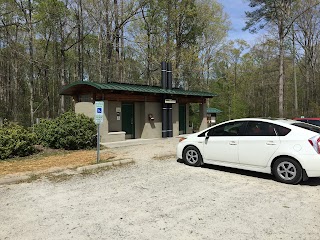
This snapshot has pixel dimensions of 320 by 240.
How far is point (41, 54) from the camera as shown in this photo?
102ft

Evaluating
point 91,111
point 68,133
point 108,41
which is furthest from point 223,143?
point 108,41

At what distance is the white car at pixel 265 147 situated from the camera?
559 cm

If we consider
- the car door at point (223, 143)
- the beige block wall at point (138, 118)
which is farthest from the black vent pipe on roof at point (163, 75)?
the car door at point (223, 143)

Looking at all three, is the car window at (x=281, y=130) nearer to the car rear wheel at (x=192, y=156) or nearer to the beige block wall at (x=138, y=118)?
the car rear wheel at (x=192, y=156)

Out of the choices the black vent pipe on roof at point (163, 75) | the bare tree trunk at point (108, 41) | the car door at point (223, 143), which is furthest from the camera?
Answer: the bare tree trunk at point (108, 41)

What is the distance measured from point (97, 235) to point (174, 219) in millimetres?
1161

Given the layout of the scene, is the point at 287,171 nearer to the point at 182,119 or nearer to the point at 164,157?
the point at 164,157

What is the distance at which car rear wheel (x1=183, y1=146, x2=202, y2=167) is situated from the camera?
24.7ft

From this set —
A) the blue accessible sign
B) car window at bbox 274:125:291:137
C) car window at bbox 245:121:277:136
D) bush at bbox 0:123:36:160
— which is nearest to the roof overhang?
bush at bbox 0:123:36:160

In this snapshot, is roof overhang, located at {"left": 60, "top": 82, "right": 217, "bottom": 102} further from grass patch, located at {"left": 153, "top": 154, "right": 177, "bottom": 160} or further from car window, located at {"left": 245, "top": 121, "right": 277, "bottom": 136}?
car window, located at {"left": 245, "top": 121, "right": 277, "bottom": 136}

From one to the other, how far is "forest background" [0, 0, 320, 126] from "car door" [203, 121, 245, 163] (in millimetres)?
17985

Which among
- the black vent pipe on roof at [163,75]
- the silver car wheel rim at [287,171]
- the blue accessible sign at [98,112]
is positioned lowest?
the silver car wheel rim at [287,171]

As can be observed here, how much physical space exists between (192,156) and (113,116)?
7.22 meters

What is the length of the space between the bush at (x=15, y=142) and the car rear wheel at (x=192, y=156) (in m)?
6.10
